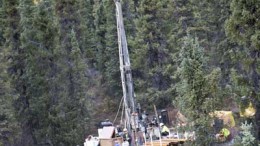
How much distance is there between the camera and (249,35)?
14234 mm

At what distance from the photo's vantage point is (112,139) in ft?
51.0

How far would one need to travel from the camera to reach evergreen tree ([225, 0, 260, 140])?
14.0m

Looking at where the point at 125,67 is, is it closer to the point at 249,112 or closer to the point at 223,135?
the point at 249,112

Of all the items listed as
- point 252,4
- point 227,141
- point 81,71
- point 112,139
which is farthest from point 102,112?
point 252,4

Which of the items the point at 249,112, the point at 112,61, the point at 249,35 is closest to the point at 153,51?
the point at 112,61

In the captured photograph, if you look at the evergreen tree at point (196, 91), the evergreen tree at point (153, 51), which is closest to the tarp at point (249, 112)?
the evergreen tree at point (196, 91)

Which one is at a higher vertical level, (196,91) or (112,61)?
(112,61)

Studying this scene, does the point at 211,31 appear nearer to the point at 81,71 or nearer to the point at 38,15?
the point at 81,71

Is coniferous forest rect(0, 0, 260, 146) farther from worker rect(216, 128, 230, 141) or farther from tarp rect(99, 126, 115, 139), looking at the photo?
tarp rect(99, 126, 115, 139)

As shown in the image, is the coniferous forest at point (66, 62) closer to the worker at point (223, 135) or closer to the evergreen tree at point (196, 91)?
the worker at point (223, 135)

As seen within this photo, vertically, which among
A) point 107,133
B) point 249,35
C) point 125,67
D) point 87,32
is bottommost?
point 107,133

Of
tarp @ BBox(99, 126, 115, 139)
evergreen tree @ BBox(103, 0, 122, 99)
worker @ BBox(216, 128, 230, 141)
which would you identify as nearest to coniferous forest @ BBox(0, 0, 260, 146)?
evergreen tree @ BBox(103, 0, 122, 99)

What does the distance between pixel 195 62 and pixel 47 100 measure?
14.9 metres

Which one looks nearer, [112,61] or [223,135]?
[223,135]
